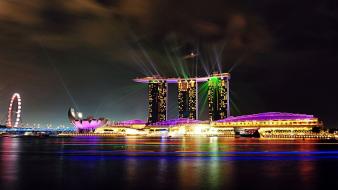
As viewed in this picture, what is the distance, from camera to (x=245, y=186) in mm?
20578

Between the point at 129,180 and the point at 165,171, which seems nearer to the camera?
the point at 129,180

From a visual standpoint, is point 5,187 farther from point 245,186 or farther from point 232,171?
point 232,171

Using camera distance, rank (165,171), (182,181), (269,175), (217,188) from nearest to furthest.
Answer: (217,188), (182,181), (269,175), (165,171)

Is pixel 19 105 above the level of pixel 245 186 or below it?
above

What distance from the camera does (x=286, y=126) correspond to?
198 metres

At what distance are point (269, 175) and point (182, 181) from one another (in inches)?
237

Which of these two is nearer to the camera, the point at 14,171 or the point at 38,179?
the point at 38,179

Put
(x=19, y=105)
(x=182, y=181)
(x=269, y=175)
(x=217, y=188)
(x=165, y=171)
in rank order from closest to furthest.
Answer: (x=217, y=188) < (x=182, y=181) < (x=269, y=175) < (x=165, y=171) < (x=19, y=105)

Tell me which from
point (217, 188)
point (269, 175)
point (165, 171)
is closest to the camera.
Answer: point (217, 188)

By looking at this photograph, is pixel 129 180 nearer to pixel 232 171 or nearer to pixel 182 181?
pixel 182 181

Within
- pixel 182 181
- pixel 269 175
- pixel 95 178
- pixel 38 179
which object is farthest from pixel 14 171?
pixel 269 175

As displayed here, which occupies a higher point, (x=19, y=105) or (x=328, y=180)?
(x=19, y=105)

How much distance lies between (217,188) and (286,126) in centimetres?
18638

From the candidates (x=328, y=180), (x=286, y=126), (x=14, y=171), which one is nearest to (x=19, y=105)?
(x=286, y=126)
